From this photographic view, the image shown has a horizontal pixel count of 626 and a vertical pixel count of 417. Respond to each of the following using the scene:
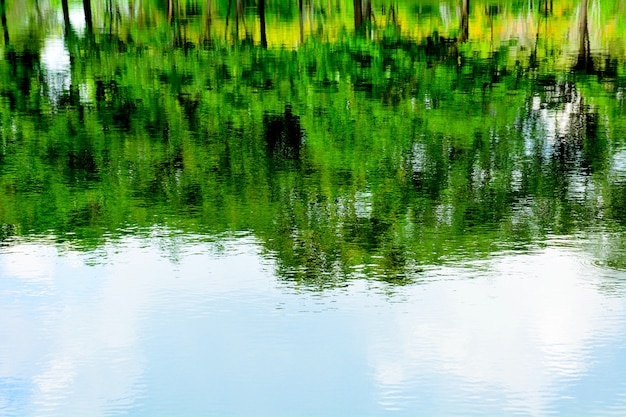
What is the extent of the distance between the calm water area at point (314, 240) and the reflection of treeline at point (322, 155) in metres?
0.06

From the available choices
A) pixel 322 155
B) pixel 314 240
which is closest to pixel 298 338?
pixel 314 240

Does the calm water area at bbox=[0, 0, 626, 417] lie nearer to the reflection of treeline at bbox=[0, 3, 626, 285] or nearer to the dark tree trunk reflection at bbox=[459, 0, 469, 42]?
the reflection of treeline at bbox=[0, 3, 626, 285]

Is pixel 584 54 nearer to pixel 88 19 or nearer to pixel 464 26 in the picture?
pixel 464 26

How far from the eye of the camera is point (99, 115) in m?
21.4

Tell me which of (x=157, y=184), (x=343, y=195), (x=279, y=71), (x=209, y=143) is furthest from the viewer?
(x=279, y=71)

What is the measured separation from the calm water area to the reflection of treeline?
0.21 feet

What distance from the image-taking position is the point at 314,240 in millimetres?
12922

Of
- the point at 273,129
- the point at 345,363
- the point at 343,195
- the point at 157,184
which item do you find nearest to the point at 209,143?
the point at 273,129

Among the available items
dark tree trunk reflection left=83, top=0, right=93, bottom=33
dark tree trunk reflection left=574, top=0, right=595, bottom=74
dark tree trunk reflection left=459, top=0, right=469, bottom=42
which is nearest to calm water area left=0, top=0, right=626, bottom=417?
dark tree trunk reflection left=574, top=0, right=595, bottom=74

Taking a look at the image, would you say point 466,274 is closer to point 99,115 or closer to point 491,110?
point 491,110

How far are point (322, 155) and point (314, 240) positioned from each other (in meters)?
4.88

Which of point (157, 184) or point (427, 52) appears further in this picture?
point (427, 52)

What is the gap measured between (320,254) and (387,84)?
12587 mm

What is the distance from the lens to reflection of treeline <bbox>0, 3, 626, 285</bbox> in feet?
44.1
